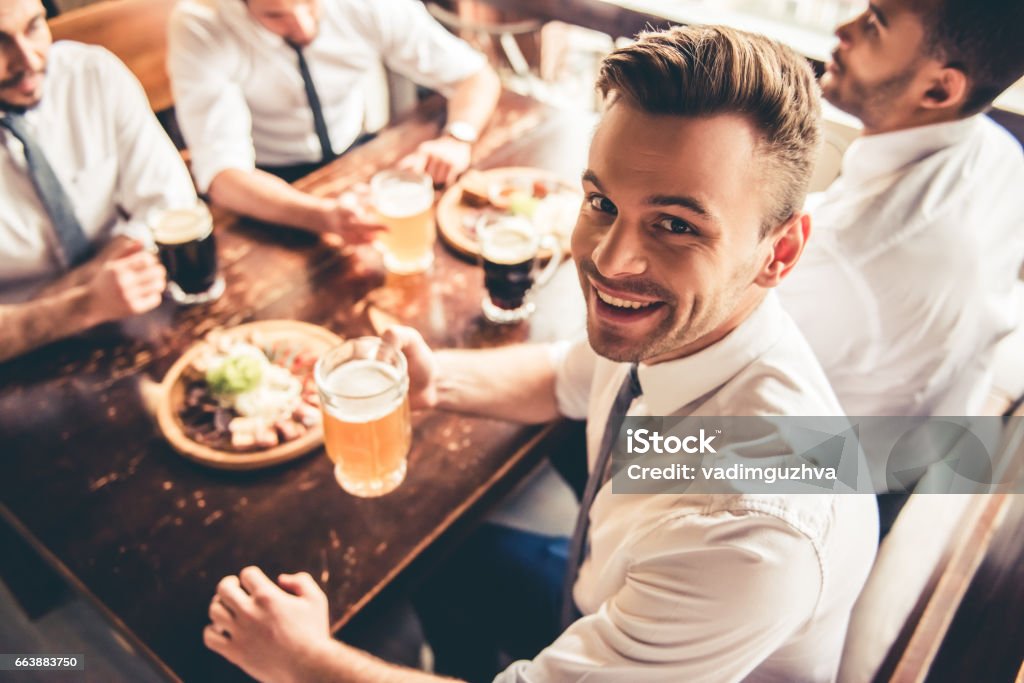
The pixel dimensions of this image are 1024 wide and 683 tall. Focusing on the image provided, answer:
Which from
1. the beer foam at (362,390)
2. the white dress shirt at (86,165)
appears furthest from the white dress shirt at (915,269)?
the white dress shirt at (86,165)

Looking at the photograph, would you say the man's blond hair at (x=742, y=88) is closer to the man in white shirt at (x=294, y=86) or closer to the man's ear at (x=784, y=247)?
the man's ear at (x=784, y=247)

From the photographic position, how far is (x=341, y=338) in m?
1.53

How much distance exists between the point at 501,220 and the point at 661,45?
27.9 inches

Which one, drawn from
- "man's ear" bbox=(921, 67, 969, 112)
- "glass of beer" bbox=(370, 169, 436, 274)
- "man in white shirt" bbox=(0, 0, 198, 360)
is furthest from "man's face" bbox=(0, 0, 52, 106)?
"man's ear" bbox=(921, 67, 969, 112)

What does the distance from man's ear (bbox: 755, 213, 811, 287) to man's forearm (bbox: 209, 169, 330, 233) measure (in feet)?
3.72

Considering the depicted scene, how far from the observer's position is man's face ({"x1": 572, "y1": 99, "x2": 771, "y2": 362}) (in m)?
0.97

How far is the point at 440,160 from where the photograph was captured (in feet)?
6.51

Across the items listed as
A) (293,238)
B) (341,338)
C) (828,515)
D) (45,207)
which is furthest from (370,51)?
(828,515)

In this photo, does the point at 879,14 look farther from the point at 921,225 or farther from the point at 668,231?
the point at 668,231

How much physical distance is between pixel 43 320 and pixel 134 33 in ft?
4.56

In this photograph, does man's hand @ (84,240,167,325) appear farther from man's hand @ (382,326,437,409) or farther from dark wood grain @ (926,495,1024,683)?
dark wood grain @ (926,495,1024,683)

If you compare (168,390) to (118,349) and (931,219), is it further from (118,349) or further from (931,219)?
(931,219)

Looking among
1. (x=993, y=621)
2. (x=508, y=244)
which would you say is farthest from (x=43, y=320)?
(x=993, y=621)

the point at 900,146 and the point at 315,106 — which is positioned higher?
the point at 900,146
